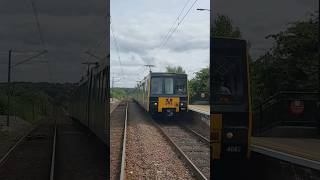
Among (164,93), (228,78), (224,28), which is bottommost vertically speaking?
(164,93)

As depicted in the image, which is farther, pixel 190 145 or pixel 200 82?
pixel 190 145

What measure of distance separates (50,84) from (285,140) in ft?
5.91

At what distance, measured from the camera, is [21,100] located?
3688 mm

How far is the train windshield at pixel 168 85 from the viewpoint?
3.09 metres

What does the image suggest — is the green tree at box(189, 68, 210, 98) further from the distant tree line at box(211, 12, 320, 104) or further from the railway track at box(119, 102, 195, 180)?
the railway track at box(119, 102, 195, 180)

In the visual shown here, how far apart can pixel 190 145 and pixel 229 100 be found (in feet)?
1.44

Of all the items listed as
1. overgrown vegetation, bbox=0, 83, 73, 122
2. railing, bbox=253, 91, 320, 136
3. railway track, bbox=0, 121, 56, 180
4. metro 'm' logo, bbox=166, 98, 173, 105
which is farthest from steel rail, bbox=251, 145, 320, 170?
overgrown vegetation, bbox=0, 83, 73, 122

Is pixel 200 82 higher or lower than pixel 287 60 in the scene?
lower

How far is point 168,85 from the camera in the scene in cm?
324

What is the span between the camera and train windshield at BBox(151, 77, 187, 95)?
309 centimetres

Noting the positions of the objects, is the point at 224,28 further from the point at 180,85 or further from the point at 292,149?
the point at 292,149

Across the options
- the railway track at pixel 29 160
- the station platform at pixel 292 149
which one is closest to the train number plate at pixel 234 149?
the station platform at pixel 292 149

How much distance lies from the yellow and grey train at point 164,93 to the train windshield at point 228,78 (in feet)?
1.02

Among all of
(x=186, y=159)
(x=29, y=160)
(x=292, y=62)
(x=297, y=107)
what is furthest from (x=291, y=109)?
(x=29, y=160)
